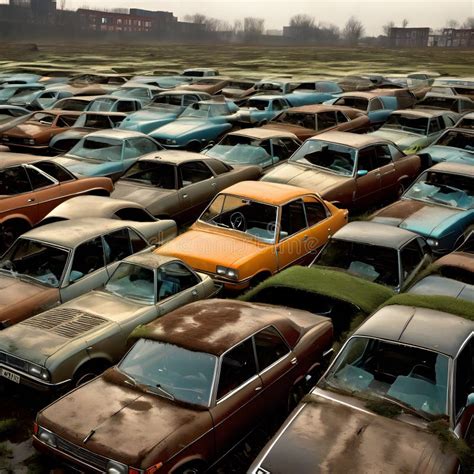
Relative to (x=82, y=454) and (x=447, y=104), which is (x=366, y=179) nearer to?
(x=82, y=454)

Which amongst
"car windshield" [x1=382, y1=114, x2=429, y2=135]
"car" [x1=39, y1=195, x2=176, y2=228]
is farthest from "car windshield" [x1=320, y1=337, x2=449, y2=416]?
"car windshield" [x1=382, y1=114, x2=429, y2=135]

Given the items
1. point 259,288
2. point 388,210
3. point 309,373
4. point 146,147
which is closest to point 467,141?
point 388,210

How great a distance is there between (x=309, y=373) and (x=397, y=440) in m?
1.76

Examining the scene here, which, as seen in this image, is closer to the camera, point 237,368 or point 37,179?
point 237,368

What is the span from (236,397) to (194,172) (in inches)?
281

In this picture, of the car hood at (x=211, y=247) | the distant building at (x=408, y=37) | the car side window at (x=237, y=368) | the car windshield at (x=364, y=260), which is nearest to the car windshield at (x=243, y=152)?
the car hood at (x=211, y=247)

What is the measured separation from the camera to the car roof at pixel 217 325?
5.65 metres

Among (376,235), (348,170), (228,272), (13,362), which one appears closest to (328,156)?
(348,170)

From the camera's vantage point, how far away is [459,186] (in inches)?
440

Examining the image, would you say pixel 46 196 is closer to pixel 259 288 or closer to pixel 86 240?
pixel 86 240

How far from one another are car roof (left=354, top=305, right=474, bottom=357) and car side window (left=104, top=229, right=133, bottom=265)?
3.77 m

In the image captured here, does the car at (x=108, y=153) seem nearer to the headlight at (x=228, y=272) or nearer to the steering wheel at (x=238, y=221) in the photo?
the steering wheel at (x=238, y=221)

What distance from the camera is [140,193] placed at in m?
11.2

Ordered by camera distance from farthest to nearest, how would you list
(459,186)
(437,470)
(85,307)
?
(459,186)
(85,307)
(437,470)
